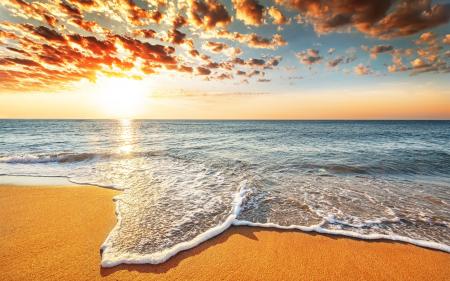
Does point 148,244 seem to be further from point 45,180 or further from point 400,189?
point 400,189

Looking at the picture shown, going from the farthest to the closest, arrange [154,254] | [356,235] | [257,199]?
[257,199]
[356,235]
[154,254]

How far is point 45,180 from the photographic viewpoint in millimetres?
7875

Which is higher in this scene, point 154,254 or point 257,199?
point 154,254

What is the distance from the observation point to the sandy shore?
9.91 ft

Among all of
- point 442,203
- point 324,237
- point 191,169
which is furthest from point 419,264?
point 191,169

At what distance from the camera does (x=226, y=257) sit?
3.43 m

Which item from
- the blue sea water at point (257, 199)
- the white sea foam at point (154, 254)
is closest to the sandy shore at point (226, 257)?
the white sea foam at point (154, 254)

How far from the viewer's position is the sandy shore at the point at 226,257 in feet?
9.91

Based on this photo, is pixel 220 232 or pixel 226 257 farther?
pixel 220 232

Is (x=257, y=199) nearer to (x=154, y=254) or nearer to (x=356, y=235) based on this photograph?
(x=356, y=235)

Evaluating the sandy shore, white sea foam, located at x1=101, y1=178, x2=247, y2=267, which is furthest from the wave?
the sandy shore

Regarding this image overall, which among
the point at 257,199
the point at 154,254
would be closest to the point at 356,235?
the point at 257,199

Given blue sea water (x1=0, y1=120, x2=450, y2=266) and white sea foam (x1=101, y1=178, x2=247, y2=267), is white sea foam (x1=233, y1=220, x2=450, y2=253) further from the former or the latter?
white sea foam (x1=101, y1=178, x2=247, y2=267)

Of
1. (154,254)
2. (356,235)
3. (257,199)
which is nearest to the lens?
(154,254)
